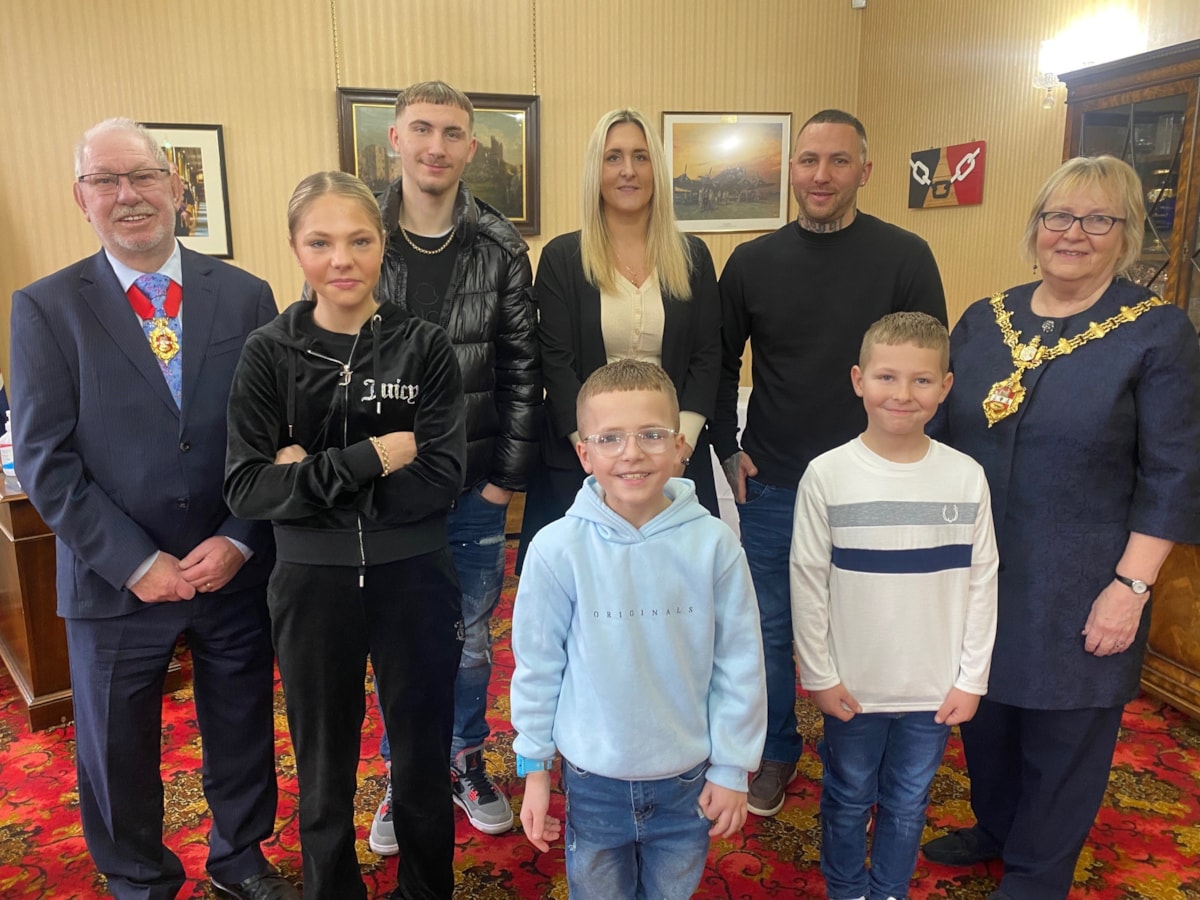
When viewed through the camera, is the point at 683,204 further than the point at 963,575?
Yes

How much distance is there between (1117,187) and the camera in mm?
1701

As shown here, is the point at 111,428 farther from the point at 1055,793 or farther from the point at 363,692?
the point at 1055,793

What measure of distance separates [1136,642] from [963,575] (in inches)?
A: 17.0

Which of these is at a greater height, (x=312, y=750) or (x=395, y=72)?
(x=395, y=72)

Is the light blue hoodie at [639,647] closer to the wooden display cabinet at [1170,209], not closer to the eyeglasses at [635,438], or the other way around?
the eyeglasses at [635,438]

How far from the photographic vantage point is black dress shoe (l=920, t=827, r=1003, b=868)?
221cm

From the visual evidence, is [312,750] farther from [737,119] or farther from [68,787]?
[737,119]

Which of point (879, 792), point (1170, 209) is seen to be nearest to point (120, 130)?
point (879, 792)

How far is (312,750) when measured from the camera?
1.74 metres

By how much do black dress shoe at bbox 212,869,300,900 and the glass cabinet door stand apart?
342 cm

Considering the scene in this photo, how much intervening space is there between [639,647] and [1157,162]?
2.97 m

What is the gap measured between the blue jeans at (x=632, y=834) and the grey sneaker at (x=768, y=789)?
940 millimetres

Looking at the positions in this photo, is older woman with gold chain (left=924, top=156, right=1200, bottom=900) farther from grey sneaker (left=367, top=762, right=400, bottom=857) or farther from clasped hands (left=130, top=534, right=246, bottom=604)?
clasped hands (left=130, top=534, right=246, bottom=604)

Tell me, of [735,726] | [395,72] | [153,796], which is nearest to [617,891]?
[735,726]
